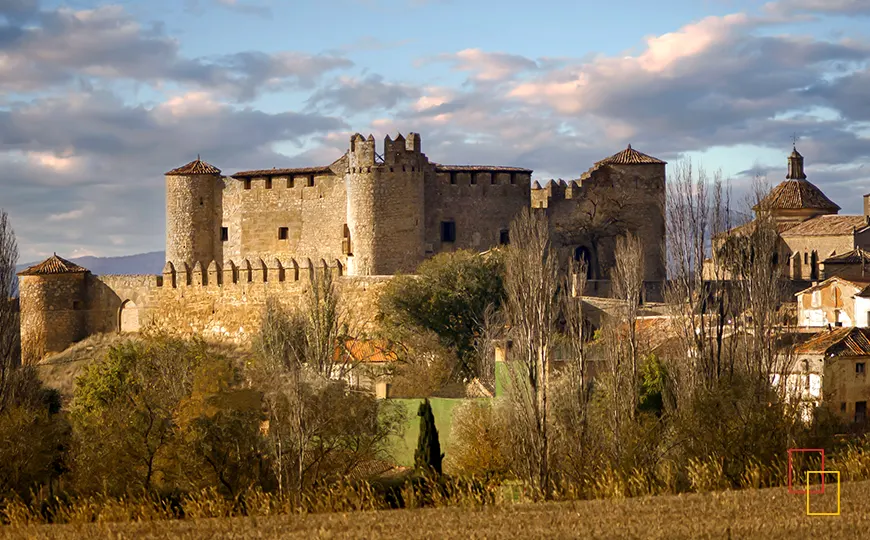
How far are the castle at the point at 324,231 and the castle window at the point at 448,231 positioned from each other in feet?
0.12

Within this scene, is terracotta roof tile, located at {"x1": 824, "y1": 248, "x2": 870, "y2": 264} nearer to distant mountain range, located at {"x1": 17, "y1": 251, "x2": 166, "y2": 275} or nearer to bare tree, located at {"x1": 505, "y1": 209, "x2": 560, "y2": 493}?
bare tree, located at {"x1": 505, "y1": 209, "x2": 560, "y2": 493}

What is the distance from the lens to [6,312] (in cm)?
3316

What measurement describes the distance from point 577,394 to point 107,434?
8866 mm

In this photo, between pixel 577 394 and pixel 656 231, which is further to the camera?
pixel 656 231

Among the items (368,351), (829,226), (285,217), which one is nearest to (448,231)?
(285,217)

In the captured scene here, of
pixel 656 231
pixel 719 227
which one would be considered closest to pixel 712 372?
pixel 719 227

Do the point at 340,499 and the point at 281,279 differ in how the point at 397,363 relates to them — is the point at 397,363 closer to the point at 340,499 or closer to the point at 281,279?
the point at 281,279

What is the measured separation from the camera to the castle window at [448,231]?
50.4 m

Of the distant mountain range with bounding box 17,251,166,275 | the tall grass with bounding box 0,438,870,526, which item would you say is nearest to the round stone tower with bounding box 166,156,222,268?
the tall grass with bounding box 0,438,870,526

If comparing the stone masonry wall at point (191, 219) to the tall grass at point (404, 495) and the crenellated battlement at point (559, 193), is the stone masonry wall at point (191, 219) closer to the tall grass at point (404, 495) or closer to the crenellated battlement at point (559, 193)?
the crenellated battlement at point (559, 193)

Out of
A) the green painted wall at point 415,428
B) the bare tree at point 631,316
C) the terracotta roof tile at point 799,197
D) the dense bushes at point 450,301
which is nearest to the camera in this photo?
the bare tree at point 631,316

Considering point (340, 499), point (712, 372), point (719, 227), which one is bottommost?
point (340, 499)

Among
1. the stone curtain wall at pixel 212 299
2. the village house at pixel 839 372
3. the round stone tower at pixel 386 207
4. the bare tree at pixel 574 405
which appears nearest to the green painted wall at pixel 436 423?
the bare tree at pixel 574 405

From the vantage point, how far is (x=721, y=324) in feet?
110
